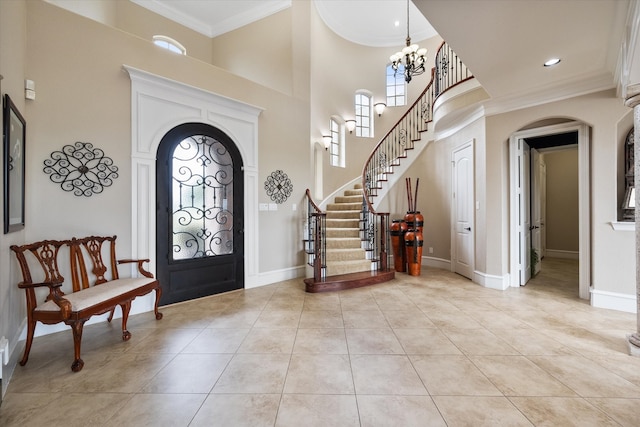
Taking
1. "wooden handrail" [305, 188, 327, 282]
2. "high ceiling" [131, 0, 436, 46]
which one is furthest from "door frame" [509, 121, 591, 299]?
"high ceiling" [131, 0, 436, 46]

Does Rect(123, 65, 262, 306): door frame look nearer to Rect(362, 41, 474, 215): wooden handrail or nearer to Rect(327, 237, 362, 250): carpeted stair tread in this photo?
Rect(327, 237, 362, 250): carpeted stair tread

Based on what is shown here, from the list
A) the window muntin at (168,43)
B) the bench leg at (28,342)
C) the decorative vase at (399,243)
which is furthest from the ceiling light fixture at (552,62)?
the window muntin at (168,43)

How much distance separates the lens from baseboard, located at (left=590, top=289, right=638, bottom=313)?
327 centimetres

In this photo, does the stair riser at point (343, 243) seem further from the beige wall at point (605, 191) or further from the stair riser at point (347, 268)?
the beige wall at point (605, 191)

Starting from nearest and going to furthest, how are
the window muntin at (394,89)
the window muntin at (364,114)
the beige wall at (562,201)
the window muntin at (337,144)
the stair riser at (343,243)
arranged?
1. the stair riser at (343,243)
2. the beige wall at (562,201)
3. the window muntin at (337,144)
4. the window muntin at (364,114)
5. the window muntin at (394,89)

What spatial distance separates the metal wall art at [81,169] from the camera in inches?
114

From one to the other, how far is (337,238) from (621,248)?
380 cm

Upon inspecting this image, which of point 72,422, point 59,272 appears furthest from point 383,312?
point 59,272

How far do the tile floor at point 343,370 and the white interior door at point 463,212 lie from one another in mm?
1498

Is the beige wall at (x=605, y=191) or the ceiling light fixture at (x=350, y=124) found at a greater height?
the ceiling light fixture at (x=350, y=124)

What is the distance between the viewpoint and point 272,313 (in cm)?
333

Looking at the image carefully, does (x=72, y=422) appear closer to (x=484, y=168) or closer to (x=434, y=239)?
(x=484, y=168)

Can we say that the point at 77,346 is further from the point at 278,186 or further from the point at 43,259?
the point at 278,186

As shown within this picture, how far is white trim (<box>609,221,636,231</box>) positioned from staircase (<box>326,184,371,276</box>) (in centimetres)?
321
